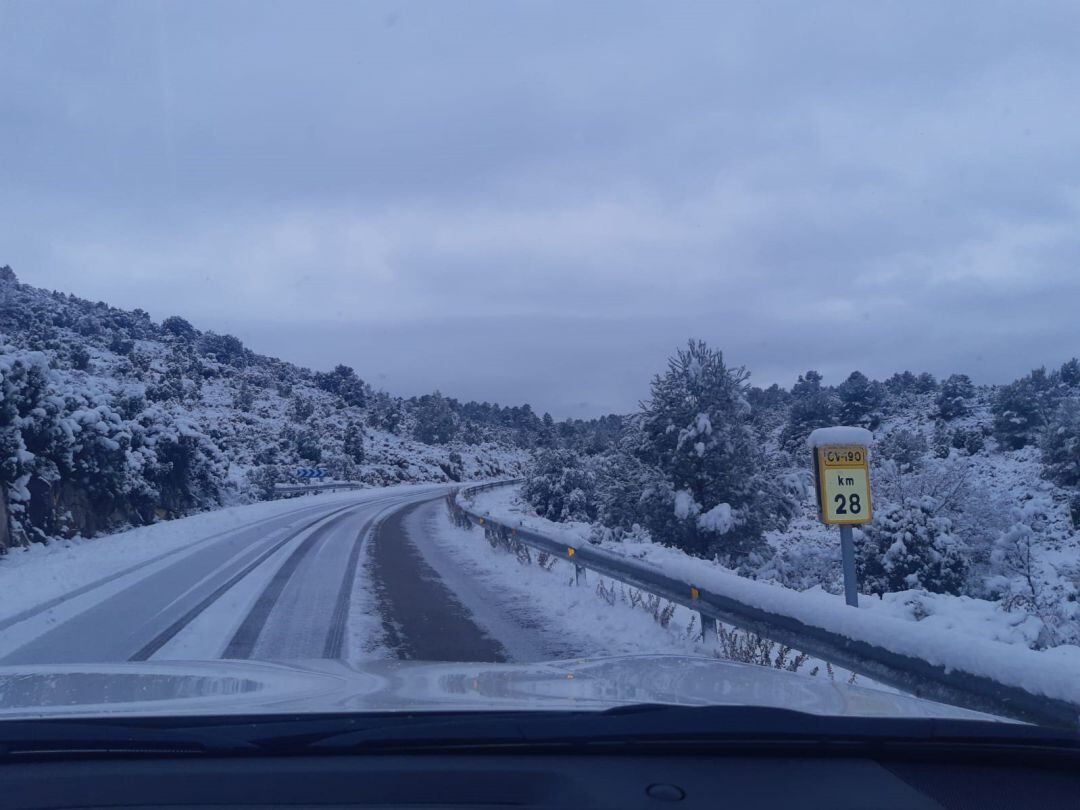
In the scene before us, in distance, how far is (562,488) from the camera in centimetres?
3441

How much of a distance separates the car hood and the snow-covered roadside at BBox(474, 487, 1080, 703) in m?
0.56

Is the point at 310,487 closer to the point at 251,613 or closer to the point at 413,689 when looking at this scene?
the point at 251,613

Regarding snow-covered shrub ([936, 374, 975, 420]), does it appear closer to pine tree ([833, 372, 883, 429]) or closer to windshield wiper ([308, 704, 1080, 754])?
pine tree ([833, 372, 883, 429])

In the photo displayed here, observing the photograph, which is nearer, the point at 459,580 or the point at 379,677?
the point at 379,677

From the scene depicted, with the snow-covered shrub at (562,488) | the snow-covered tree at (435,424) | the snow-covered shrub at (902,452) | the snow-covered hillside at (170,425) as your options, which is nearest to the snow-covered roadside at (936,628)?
the snow-covered hillside at (170,425)

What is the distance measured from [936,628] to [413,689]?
3.26m

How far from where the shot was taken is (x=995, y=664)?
13.8 ft

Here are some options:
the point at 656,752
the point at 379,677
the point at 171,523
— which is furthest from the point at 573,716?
the point at 171,523

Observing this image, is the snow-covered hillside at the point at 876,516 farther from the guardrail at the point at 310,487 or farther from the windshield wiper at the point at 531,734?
the guardrail at the point at 310,487

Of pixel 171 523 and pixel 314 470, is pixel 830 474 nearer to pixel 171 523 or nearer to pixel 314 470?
pixel 171 523

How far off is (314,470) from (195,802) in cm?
5266

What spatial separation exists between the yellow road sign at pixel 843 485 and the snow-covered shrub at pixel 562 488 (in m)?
25.6

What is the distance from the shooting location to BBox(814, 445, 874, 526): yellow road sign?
23.3 feet

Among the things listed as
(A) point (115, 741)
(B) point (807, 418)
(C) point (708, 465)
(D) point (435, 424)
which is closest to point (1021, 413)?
(B) point (807, 418)
